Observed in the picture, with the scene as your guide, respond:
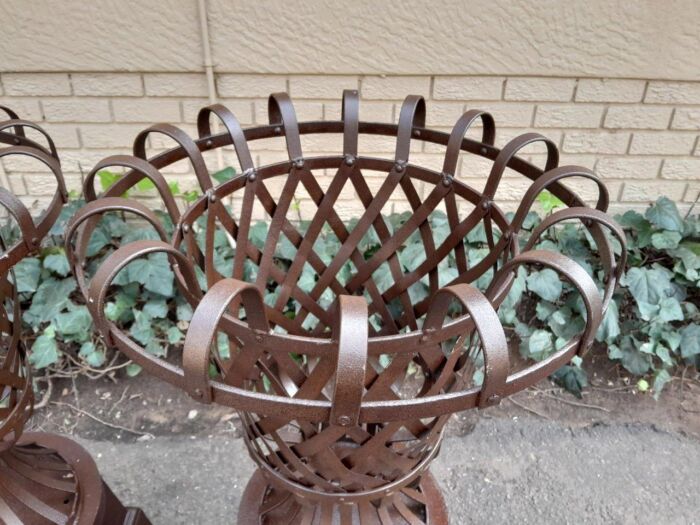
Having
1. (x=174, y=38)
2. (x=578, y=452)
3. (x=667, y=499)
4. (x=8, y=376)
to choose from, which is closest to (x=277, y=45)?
(x=174, y=38)

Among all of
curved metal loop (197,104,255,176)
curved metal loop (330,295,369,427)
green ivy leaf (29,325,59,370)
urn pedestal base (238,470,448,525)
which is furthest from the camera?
green ivy leaf (29,325,59,370)

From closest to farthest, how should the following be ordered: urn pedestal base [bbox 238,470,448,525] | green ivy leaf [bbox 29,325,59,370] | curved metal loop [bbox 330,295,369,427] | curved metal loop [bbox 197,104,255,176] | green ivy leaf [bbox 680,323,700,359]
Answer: curved metal loop [bbox 330,295,369,427] → curved metal loop [bbox 197,104,255,176] → urn pedestal base [bbox 238,470,448,525] → green ivy leaf [bbox 29,325,59,370] → green ivy leaf [bbox 680,323,700,359]

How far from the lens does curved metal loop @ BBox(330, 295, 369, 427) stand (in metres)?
0.55

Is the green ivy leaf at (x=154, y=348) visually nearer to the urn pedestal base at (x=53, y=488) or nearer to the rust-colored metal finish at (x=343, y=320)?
the rust-colored metal finish at (x=343, y=320)

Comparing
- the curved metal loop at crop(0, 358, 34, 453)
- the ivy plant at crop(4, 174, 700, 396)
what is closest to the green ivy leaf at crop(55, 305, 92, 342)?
the ivy plant at crop(4, 174, 700, 396)

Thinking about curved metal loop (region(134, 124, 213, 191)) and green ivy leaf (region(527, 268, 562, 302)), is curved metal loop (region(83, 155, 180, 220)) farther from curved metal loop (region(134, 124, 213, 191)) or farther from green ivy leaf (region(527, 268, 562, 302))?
green ivy leaf (region(527, 268, 562, 302))

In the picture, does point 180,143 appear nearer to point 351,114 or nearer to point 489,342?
point 351,114

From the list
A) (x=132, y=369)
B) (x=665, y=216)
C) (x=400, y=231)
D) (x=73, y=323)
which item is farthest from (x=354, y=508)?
(x=665, y=216)

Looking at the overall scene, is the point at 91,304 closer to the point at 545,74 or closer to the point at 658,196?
the point at 545,74

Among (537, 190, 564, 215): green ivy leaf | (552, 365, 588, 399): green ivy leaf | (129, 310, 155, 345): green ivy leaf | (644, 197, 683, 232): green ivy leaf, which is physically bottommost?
(552, 365, 588, 399): green ivy leaf

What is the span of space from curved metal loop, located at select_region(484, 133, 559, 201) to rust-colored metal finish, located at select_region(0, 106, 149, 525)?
2.55ft

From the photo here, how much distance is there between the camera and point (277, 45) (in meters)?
1.68

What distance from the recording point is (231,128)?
1.04 m

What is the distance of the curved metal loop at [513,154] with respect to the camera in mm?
987
